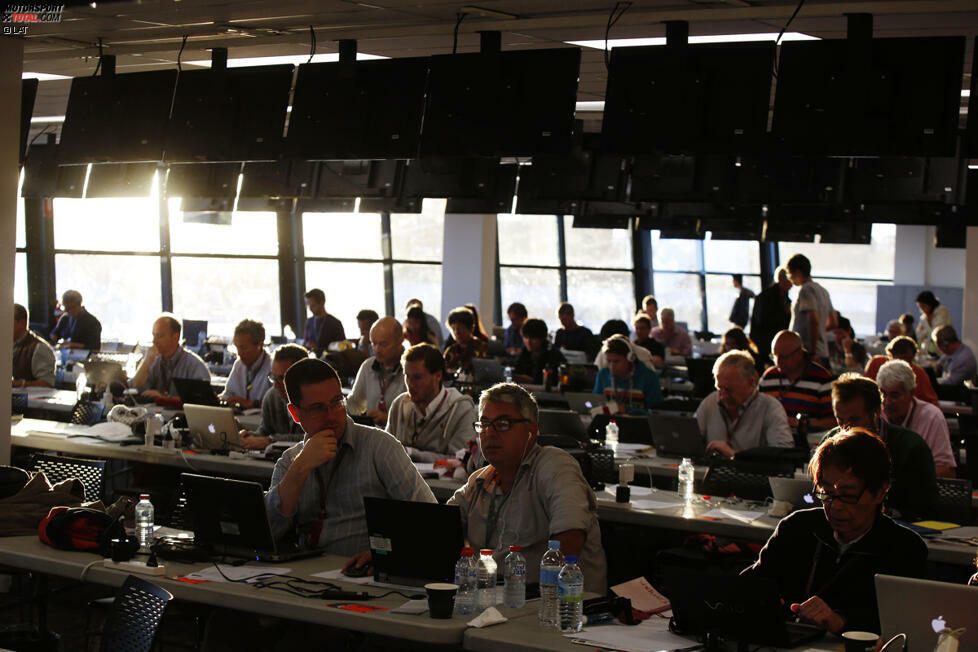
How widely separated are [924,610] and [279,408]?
4832 millimetres

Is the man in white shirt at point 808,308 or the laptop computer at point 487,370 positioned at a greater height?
the man in white shirt at point 808,308

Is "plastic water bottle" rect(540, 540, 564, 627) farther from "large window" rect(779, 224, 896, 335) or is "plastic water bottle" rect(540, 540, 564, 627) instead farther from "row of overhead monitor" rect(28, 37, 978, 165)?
"large window" rect(779, 224, 896, 335)

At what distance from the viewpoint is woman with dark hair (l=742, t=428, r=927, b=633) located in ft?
11.6

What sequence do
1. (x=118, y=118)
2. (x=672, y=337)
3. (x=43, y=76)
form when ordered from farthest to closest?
(x=672, y=337), (x=43, y=76), (x=118, y=118)

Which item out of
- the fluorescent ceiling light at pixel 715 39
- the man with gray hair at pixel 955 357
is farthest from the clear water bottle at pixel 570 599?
the man with gray hair at pixel 955 357

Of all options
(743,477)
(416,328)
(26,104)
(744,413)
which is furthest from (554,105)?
(416,328)

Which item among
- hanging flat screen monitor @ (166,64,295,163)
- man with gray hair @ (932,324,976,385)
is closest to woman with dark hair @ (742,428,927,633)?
hanging flat screen monitor @ (166,64,295,163)

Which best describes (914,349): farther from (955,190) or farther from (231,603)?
(231,603)

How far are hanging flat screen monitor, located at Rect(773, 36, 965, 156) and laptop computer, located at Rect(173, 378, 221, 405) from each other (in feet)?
13.8

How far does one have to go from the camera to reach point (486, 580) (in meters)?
3.84

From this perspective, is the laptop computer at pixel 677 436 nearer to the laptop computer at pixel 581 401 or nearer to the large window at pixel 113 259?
→ the laptop computer at pixel 581 401

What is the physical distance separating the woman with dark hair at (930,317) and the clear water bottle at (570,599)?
11.7m

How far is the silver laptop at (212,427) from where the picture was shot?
6.90 m

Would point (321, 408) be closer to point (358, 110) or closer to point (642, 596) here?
point (642, 596)
